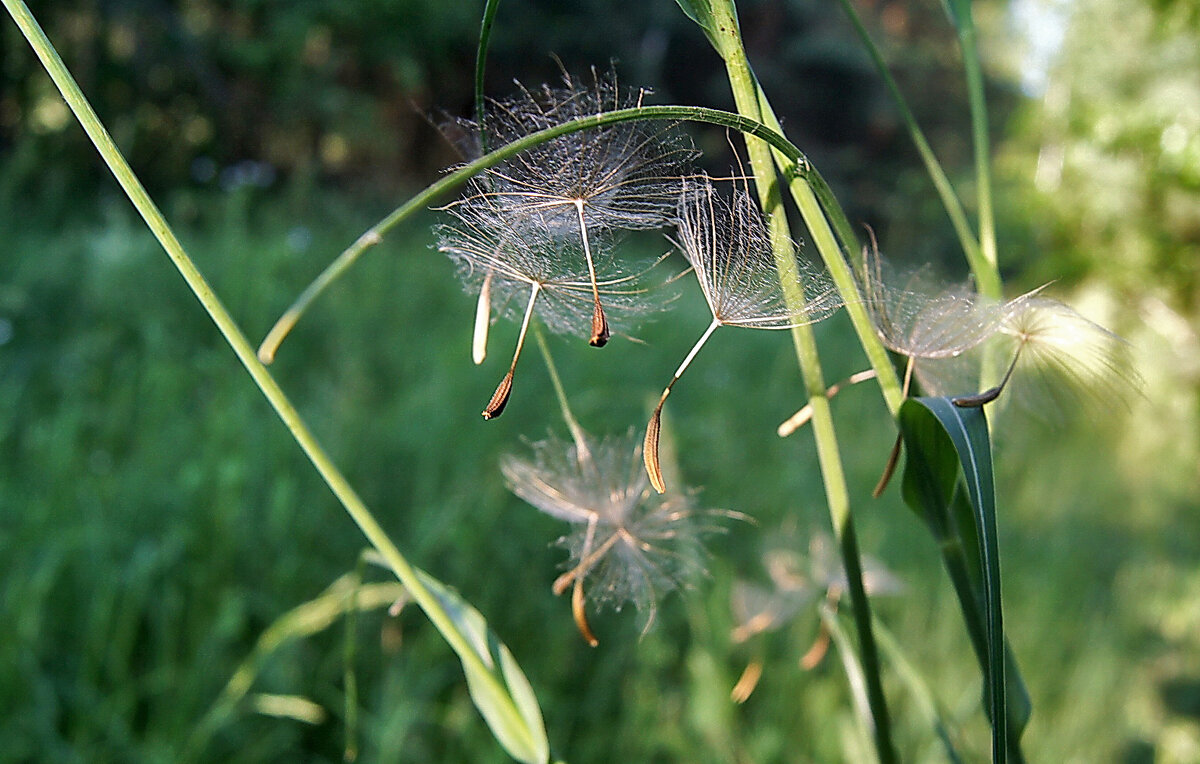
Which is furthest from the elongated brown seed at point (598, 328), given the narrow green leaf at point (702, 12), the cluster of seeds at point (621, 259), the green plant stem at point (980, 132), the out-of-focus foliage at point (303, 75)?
the out-of-focus foliage at point (303, 75)

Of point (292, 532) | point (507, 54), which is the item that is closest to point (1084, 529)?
point (292, 532)

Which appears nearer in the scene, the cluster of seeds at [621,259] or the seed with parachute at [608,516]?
the cluster of seeds at [621,259]

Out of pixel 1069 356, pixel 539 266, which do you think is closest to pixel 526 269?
pixel 539 266

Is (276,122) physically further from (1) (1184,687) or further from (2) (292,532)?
(1) (1184,687)

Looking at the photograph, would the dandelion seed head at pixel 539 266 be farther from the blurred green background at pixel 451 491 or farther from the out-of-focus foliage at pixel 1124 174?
the out-of-focus foliage at pixel 1124 174

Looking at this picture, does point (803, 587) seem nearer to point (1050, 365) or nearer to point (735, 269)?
point (1050, 365)

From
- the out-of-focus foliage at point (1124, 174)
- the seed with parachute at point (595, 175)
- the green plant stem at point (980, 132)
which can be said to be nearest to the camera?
the seed with parachute at point (595, 175)

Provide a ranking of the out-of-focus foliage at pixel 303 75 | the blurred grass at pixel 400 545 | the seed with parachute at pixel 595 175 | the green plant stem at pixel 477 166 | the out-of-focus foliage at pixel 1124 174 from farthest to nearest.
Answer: the out-of-focus foliage at pixel 303 75 < the out-of-focus foliage at pixel 1124 174 < the blurred grass at pixel 400 545 < the seed with parachute at pixel 595 175 < the green plant stem at pixel 477 166
